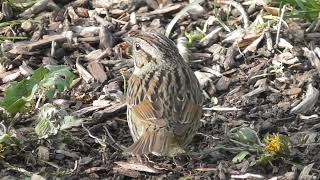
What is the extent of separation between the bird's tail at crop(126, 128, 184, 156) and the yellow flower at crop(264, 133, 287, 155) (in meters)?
0.66

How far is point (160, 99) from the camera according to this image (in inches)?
264

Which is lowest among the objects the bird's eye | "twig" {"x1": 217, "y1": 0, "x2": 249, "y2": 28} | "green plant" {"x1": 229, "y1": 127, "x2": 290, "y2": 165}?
"green plant" {"x1": 229, "y1": 127, "x2": 290, "y2": 165}

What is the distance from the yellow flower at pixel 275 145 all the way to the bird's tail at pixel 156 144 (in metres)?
0.66

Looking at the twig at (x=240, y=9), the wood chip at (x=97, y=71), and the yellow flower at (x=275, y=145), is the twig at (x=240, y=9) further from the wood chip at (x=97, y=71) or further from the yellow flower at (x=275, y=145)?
the yellow flower at (x=275, y=145)

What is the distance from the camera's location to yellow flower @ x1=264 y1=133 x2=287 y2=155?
6.42 metres

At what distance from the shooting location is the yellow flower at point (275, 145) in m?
6.42

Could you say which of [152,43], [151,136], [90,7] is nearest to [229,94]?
[152,43]

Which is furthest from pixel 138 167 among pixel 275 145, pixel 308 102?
pixel 308 102

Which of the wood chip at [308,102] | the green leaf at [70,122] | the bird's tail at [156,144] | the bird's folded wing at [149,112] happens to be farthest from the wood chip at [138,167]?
the wood chip at [308,102]

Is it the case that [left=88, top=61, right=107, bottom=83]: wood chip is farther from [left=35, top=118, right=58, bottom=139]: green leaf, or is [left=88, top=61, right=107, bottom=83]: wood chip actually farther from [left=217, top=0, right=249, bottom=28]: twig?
[left=217, top=0, right=249, bottom=28]: twig

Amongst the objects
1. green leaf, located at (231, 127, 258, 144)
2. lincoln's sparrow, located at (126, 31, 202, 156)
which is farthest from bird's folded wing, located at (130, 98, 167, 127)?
green leaf, located at (231, 127, 258, 144)

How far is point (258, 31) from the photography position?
8.05 meters

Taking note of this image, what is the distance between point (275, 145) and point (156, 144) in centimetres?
90

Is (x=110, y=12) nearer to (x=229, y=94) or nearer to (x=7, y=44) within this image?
(x=7, y=44)
